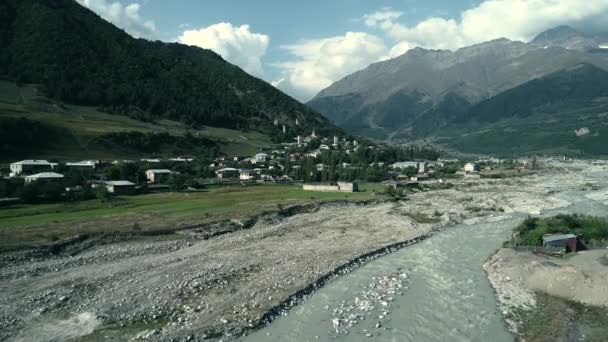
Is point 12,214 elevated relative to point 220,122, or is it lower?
lower

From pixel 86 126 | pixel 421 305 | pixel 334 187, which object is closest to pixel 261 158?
pixel 86 126

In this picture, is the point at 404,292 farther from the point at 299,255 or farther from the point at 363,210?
the point at 363,210

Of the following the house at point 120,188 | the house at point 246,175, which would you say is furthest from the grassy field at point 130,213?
the house at point 246,175

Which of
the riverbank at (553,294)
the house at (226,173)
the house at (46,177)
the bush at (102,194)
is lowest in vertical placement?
the riverbank at (553,294)

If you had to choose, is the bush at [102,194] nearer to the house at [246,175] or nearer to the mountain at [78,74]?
the house at [246,175]

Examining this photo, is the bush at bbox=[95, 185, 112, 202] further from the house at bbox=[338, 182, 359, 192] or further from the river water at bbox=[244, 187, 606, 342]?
the house at bbox=[338, 182, 359, 192]

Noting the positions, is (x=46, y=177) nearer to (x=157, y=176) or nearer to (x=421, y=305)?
(x=157, y=176)

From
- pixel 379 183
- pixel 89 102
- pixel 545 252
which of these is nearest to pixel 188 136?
pixel 89 102
